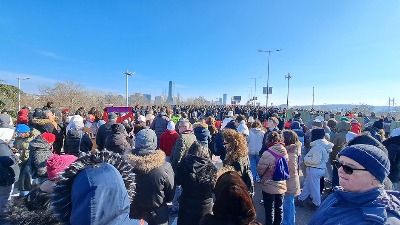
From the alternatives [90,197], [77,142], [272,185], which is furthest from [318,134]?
[77,142]

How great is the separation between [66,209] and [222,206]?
1520mm

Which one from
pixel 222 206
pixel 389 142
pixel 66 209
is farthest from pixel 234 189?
pixel 389 142

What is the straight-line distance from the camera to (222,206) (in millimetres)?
2395

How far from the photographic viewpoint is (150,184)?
3.00 meters

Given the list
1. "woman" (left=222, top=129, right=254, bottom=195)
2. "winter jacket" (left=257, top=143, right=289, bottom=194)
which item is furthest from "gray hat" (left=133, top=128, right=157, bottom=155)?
"winter jacket" (left=257, top=143, right=289, bottom=194)

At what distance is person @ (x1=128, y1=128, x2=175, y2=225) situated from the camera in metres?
3.00

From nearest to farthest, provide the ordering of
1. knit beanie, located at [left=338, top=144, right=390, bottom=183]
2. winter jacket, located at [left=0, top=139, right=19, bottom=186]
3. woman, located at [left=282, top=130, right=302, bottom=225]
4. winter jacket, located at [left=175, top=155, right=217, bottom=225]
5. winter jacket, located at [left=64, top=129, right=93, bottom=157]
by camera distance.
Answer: knit beanie, located at [left=338, top=144, right=390, bottom=183]
winter jacket, located at [left=175, top=155, right=217, bottom=225]
winter jacket, located at [left=0, top=139, right=19, bottom=186]
woman, located at [left=282, top=130, right=302, bottom=225]
winter jacket, located at [left=64, top=129, right=93, bottom=157]

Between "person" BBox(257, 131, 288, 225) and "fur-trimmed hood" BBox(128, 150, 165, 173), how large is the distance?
1.92 m

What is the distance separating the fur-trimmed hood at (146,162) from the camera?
2.98 m

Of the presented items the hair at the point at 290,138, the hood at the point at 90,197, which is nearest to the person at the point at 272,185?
the hair at the point at 290,138

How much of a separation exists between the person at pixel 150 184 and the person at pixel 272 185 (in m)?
1.75

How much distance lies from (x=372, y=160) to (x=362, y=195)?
29 centimetres

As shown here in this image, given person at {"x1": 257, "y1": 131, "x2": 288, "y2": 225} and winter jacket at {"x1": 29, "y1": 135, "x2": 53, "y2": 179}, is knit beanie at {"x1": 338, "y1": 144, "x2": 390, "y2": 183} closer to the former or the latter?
person at {"x1": 257, "y1": 131, "x2": 288, "y2": 225}

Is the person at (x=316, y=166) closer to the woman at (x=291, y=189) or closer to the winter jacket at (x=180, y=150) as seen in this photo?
the woman at (x=291, y=189)
